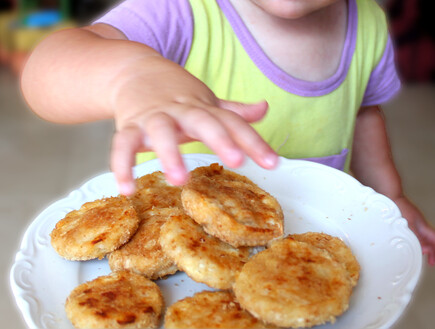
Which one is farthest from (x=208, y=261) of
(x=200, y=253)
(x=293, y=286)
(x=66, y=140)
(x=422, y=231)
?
(x=66, y=140)

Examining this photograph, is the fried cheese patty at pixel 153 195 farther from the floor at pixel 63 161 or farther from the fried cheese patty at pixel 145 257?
the floor at pixel 63 161

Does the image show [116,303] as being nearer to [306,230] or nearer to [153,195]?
[153,195]

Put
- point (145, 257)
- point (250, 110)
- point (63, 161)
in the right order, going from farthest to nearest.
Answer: point (63, 161) < point (145, 257) < point (250, 110)

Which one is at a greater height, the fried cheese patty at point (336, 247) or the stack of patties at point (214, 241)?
the stack of patties at point (214, 241)

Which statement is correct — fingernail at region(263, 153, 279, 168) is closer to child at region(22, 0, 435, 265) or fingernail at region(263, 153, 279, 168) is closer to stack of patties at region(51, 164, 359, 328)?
child at region(22, 0, 435, 265)

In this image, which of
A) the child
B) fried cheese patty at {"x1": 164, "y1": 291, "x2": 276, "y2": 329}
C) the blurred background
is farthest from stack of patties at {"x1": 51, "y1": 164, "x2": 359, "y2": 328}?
the blurred background

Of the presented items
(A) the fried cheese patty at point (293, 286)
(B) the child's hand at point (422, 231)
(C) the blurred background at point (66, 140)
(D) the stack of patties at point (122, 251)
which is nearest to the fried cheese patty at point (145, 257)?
(D) the stack of patties at point (122, 251)
